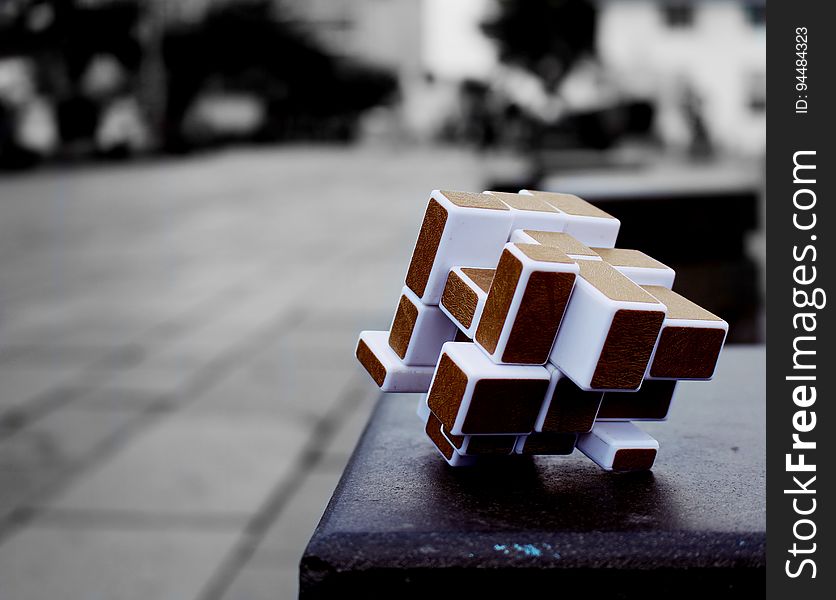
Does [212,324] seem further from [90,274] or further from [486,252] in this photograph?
[486,252]

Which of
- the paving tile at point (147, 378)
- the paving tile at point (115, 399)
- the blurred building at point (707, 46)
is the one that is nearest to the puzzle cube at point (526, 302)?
the paving tile at point (115, 399)

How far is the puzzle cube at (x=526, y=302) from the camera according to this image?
0.85m

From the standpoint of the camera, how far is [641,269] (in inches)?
39.8

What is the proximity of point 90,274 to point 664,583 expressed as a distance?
772 cm

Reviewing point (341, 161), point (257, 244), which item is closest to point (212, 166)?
point (341, 161)

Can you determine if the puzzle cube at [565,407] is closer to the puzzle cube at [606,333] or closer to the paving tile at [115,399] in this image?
the puzzle cube at [606,333]

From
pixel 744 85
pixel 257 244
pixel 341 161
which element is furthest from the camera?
pixel 744 85

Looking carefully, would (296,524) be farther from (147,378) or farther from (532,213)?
(532,213)

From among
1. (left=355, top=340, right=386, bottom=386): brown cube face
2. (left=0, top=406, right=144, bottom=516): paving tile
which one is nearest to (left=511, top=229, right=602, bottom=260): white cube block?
(left=355, top=340, right=386, bottom=386): brown cube face

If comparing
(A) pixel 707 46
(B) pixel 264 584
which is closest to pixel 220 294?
(B) pixel 264 584

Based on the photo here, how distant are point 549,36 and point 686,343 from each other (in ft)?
26.0

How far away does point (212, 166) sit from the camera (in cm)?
2452

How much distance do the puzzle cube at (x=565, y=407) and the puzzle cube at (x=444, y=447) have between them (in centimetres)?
12
